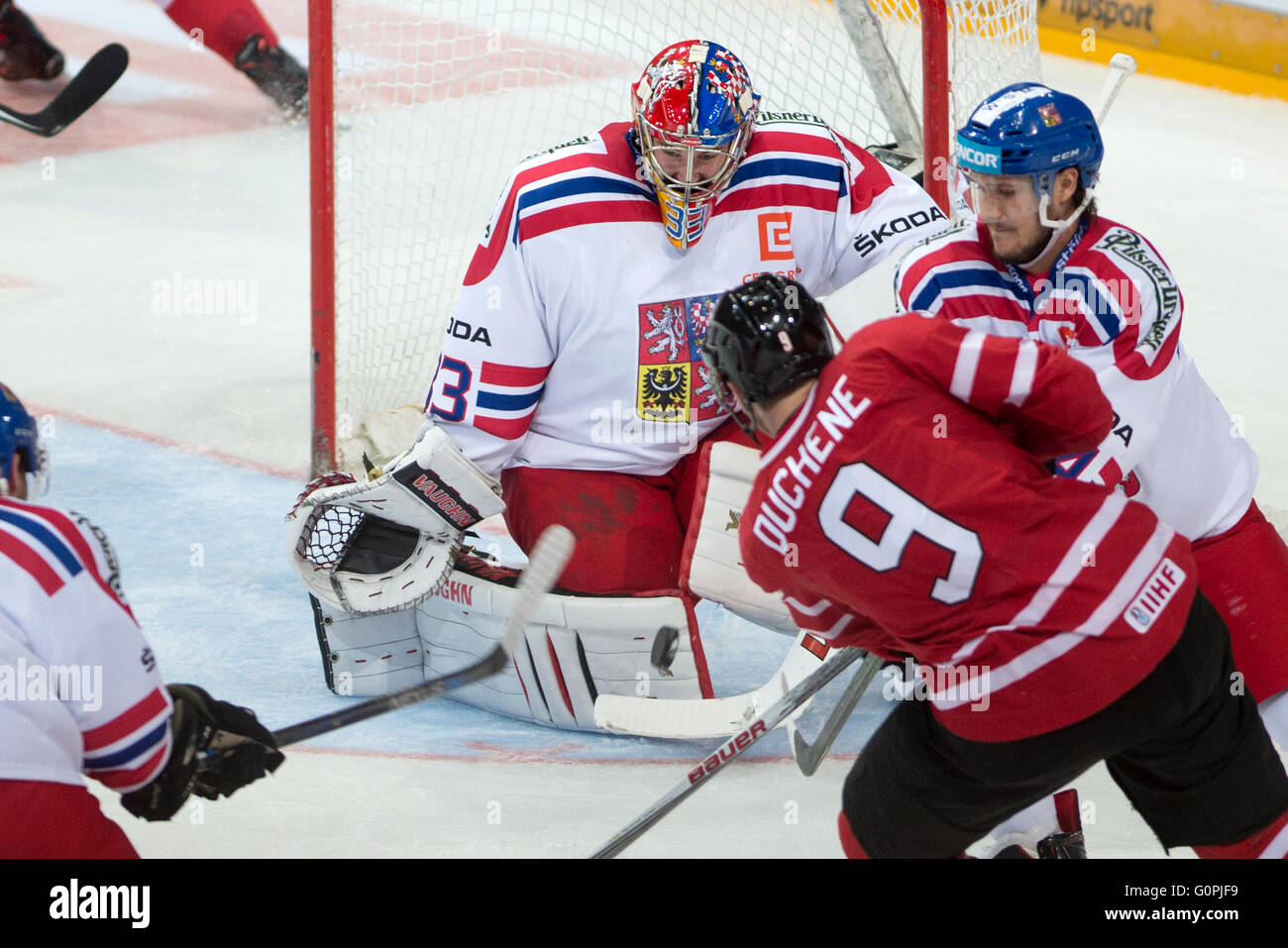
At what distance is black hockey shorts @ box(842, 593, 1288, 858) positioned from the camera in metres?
2.00

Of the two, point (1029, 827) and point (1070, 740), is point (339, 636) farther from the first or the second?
point (1070, 740)

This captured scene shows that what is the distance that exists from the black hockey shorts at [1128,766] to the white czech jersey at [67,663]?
92 centimetres

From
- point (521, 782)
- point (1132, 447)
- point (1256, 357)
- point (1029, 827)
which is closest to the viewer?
point (1132, 447)

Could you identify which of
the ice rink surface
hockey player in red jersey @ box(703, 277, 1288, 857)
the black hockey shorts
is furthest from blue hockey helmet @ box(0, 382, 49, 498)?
the black hockey shorts

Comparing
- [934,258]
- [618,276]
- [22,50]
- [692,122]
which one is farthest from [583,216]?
[22,50]

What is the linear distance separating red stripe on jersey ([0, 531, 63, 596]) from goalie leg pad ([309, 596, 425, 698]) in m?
1.47

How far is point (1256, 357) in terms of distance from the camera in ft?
16.2

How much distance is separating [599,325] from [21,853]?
1.66 m

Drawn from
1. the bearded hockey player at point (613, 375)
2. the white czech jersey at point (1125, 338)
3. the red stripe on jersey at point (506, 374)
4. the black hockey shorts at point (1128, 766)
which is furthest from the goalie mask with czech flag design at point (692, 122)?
the black hockey shorts at point (1128, 766)

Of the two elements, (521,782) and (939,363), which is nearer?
(939,363)

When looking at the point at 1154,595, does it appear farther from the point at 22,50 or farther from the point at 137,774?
the point at 22,50

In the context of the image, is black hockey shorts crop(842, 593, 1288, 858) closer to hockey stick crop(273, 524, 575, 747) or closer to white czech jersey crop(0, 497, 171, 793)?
hockey stick crop(273, 524, 575, 747)

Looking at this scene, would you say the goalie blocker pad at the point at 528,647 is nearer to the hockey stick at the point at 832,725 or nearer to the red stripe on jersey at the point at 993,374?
the hockey stick at the point at 832,725

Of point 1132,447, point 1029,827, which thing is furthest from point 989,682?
point 1029,827
